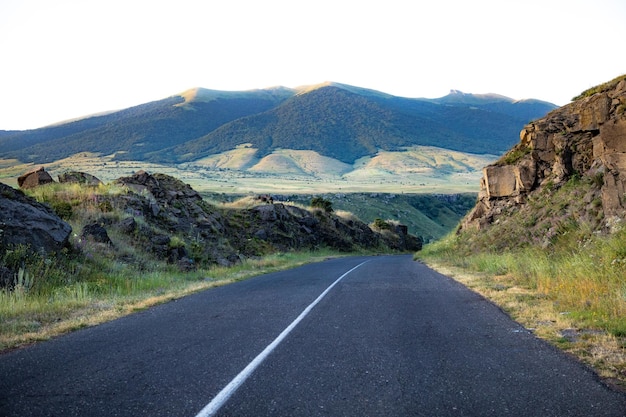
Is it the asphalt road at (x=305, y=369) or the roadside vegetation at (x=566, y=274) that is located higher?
the asphalt road at (x=305, y=369)

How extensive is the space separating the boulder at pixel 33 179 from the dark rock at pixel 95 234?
6.85 metres

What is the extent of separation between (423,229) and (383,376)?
8558cm

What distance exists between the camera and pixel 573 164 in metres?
22.9

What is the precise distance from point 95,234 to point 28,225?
3.64m

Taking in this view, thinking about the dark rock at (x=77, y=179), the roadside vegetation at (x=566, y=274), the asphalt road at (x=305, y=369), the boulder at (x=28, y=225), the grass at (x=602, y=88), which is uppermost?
the grass at (x=602, y=88)

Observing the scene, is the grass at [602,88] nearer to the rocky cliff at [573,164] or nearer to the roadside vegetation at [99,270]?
the rocky cliff at [573,164]

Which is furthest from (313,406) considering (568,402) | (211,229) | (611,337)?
(211,229)

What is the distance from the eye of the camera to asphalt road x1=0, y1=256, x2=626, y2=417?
196 inches

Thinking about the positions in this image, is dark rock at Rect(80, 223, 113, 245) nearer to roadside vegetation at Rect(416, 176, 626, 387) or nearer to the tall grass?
roadside vegetation at Rect(416, 176, 626, 387)

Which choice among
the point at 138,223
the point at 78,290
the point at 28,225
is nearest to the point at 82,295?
the point at 78,290

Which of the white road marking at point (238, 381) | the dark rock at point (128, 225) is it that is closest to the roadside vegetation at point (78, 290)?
the dark rock at point (128, 225)

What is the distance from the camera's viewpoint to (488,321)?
927 cm

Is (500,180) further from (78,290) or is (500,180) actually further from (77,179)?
(78,290)

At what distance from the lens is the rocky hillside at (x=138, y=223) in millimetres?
14637
